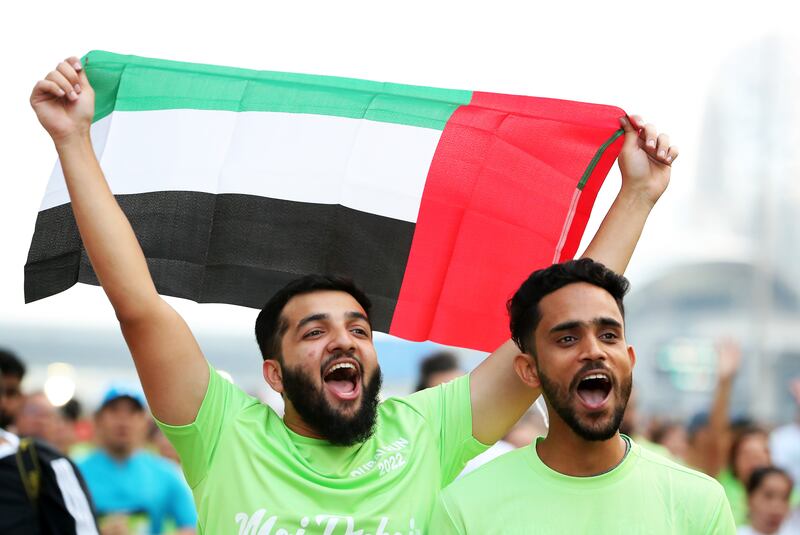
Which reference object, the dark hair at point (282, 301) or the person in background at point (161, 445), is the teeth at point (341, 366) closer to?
the dark hair at point (282, 301)

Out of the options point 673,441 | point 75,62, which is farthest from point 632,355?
point 673,441

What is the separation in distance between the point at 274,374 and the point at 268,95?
4.04 ft

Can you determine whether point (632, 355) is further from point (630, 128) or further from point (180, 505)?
point (180, 505)

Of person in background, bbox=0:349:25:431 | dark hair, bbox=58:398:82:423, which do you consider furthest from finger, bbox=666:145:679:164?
dark hair, bbox=58:398:82:423

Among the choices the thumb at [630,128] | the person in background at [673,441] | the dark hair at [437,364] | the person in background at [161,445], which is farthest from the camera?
the person in background at [673,441]

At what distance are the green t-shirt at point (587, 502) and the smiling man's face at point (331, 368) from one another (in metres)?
0.46

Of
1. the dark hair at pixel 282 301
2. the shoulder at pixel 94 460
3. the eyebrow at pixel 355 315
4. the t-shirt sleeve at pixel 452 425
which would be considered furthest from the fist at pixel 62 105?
the shoulder at pixel 94 460

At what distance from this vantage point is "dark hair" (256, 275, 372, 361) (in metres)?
4.14

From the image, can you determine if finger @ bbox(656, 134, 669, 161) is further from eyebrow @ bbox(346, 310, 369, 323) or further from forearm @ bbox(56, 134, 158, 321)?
forearm @ bbox(56, 134, 158, 321)

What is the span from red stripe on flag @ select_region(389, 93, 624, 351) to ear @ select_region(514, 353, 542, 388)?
91 centimetres

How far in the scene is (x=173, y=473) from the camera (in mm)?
7285

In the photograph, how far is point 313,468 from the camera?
A: 12.5 feet

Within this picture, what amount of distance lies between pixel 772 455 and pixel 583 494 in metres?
7.30

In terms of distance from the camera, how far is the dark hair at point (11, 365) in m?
7.29
